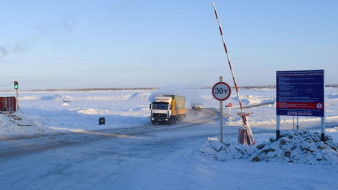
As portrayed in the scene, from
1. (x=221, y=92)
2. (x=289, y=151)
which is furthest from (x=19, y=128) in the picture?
(x=289, y=151)

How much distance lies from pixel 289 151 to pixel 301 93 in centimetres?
260

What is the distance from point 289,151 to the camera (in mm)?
10570

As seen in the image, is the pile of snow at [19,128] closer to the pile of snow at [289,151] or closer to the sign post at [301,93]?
the pile of snow at [289,151]

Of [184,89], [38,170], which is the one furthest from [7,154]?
[184,89]

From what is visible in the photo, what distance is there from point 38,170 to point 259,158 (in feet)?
23.5

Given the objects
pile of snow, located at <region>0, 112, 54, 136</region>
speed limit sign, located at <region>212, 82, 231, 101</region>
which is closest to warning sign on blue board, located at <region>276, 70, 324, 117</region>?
speed limit sign, located at <region>212, 82, 231, 101</region>

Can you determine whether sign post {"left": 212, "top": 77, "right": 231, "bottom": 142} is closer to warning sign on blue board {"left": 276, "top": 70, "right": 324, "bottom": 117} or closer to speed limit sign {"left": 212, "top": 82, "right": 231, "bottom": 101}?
speed limit sign {"left": 212, "top": 82, "right": 231, "bottom": 101}

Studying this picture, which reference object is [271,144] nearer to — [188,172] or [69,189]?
[188,172]

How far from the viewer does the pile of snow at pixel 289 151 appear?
1018 centimetres

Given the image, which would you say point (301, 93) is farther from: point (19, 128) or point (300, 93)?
point (19, 128)

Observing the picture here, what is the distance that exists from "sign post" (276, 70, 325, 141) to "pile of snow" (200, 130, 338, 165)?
0.88 m

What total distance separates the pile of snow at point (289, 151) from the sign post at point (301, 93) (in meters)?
0.88

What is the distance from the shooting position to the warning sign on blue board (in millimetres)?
11727

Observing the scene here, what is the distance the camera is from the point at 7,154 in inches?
509
